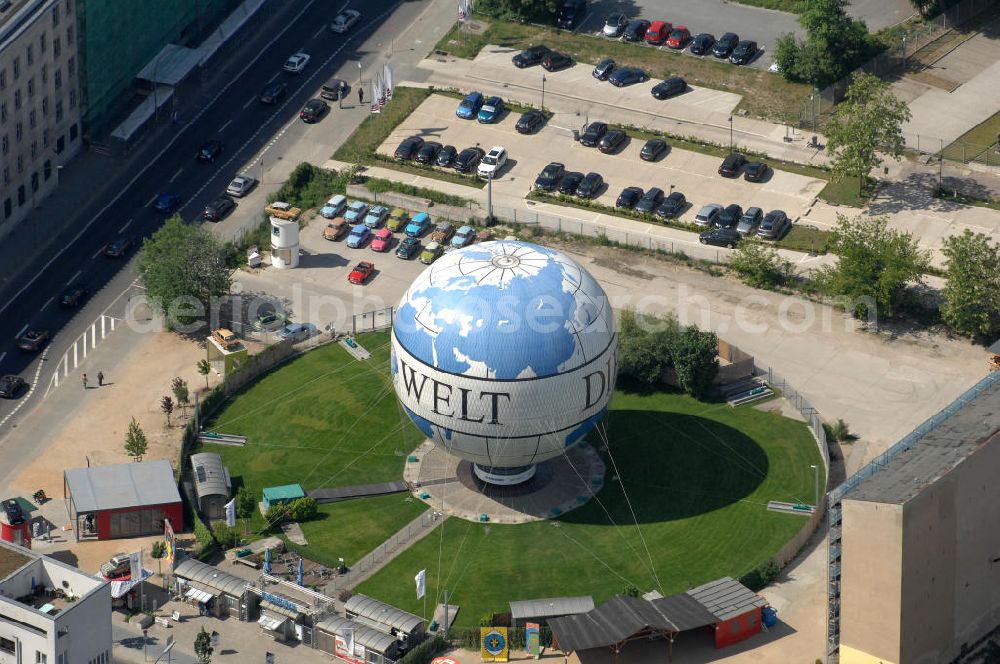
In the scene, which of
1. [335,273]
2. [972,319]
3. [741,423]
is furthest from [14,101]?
[972,319]

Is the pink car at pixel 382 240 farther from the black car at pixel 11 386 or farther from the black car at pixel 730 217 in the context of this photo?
the black car at pixel 11 386

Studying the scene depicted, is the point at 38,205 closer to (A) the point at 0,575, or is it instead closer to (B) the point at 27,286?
(B) the point at 27,286

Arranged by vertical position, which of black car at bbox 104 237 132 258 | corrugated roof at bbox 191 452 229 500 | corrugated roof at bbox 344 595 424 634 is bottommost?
corrugated roof at bbox 344 595 424 634

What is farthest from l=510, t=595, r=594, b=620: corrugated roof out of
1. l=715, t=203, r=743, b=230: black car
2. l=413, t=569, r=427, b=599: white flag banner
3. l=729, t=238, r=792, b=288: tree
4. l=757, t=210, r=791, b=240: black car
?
l=715, t=203, r=743, b=230: black car

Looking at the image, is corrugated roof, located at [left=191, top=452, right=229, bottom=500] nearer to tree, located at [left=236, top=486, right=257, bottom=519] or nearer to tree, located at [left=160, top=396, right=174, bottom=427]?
→ tree, located at [left=236, top=486, right=257, bottom=519]

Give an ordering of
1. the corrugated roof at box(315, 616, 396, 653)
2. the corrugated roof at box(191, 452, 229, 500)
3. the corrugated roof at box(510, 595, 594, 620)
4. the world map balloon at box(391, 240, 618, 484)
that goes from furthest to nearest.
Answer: the corrugated roof at box(191, 452, 229, 500), the world map balloon at box(391, 240, 618, 484), the corrugated roof at box(510, 595, 594, 620), the corrugated roof at box(315, 616, 396, 653)

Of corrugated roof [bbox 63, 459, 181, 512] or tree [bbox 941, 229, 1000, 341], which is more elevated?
tree [bbox 941, 229, 1000, 341]
